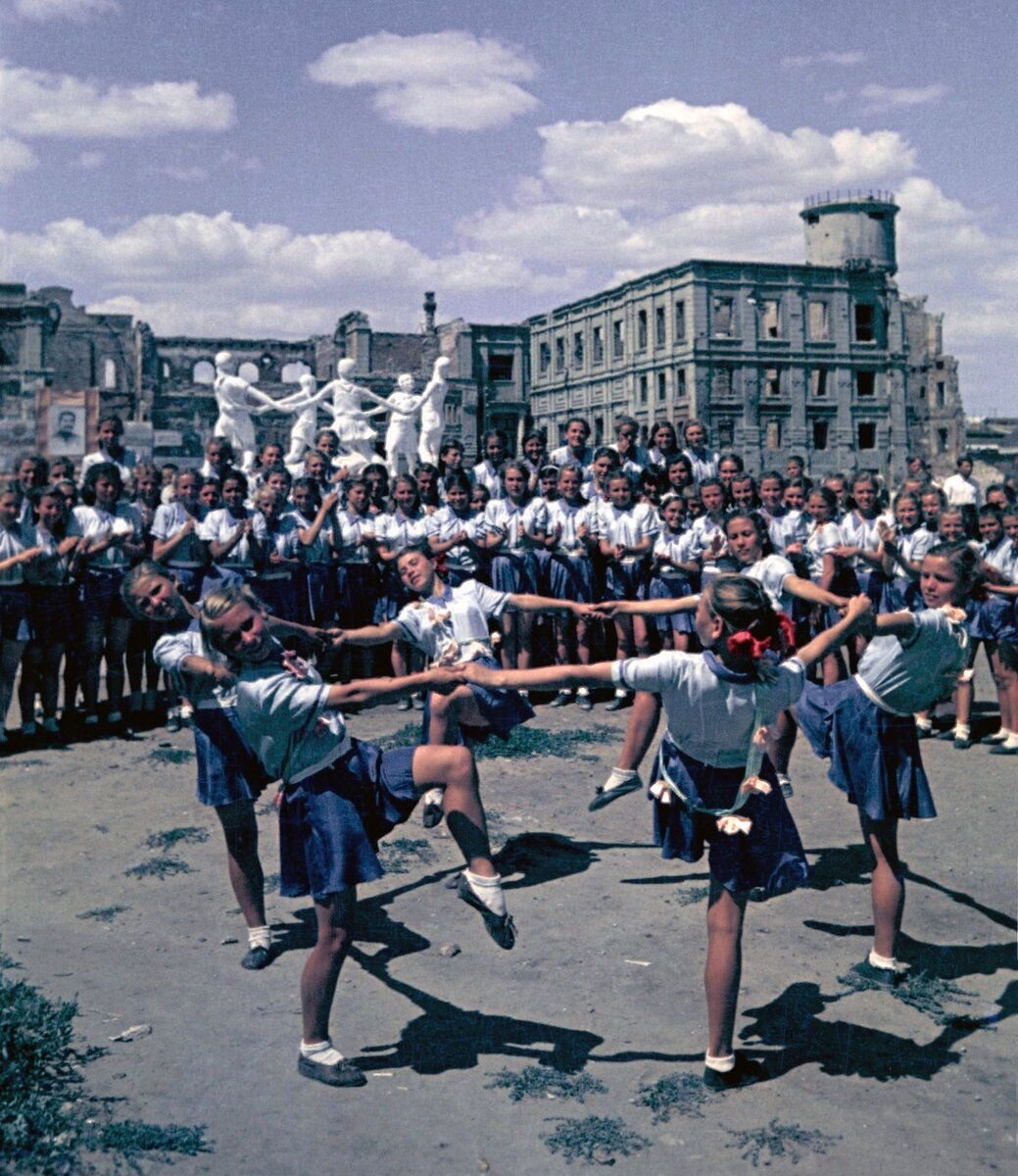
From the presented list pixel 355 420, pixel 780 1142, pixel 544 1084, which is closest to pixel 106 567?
pixel 544 1084

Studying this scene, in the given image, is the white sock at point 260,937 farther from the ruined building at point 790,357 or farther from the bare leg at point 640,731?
the ruined building at point 790,357

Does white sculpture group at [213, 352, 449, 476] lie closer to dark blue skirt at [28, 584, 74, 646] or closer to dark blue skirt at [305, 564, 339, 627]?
dark blue skirt at [305, 564, 339, 627]

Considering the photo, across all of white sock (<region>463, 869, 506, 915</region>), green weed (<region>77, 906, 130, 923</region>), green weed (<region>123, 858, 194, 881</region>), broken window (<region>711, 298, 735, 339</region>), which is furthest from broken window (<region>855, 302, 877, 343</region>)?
white sock (<region>463, 869, 506, 915</region>)

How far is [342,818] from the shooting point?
3.98 metres

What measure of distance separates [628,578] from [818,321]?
47728 millimetres

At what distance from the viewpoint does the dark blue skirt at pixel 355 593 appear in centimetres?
1104

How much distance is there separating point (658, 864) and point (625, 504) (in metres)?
4.96

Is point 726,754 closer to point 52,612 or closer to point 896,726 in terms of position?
A: point 896,726

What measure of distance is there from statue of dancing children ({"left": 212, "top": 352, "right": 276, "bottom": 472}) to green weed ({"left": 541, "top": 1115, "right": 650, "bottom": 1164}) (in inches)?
612

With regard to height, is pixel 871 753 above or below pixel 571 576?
below

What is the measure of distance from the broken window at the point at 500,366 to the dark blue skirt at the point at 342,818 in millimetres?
53898

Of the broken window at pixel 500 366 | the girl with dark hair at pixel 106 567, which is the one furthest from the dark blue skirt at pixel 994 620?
the broken window at pixel 500 366

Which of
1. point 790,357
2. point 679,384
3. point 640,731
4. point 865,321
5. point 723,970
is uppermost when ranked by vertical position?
point 865,321

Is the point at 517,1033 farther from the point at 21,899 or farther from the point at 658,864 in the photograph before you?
the point at 21,899
